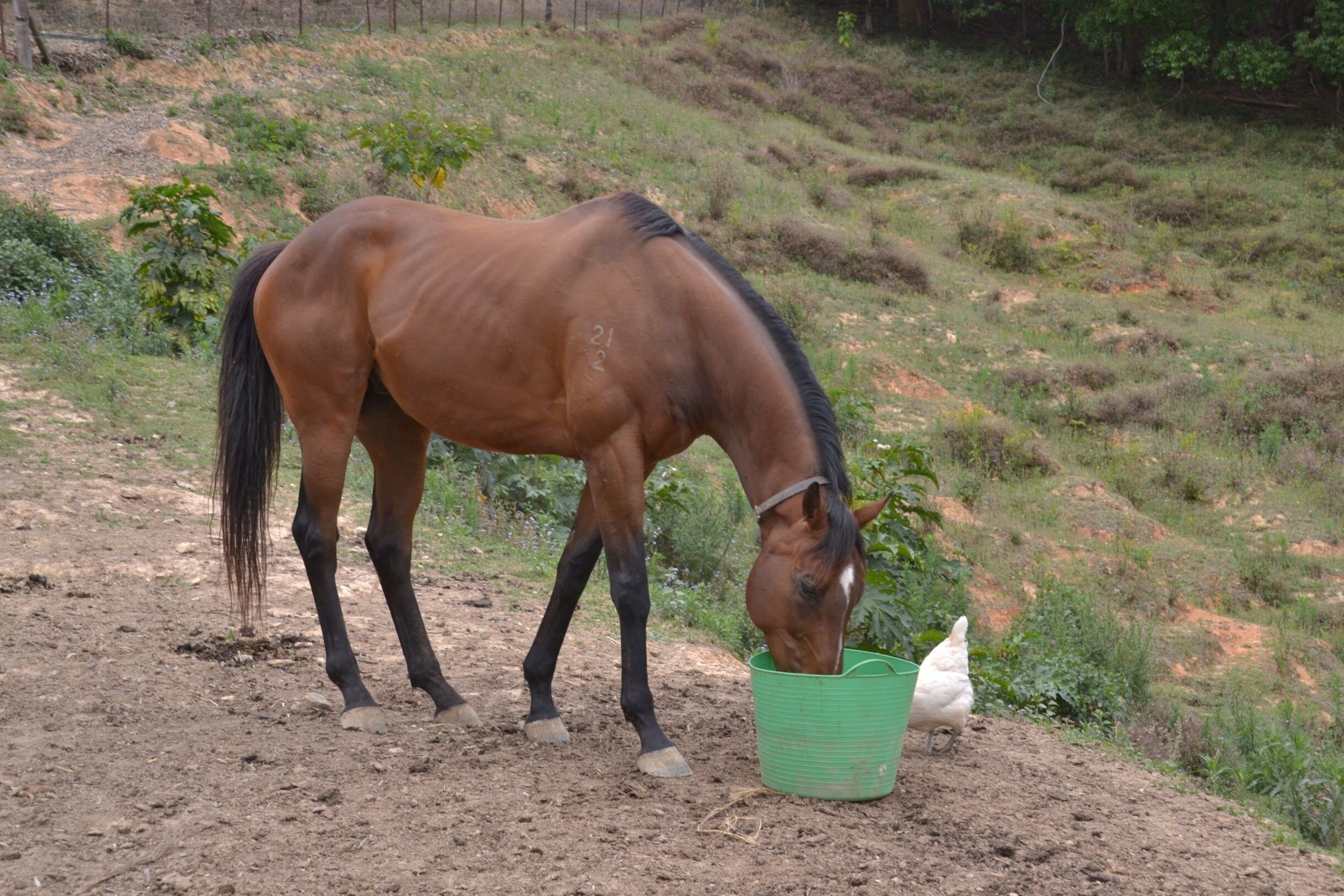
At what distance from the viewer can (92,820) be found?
10.7 ft

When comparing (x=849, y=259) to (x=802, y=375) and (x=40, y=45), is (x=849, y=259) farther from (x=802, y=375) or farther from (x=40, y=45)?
(x=802, y=375)

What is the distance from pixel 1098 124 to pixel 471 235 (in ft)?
104

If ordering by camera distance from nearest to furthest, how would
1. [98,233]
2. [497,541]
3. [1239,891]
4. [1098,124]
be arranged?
1. [1239,891]
2. [497,541]
3. [98,233]
4. [1098,124]

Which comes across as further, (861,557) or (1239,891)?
(861,557)

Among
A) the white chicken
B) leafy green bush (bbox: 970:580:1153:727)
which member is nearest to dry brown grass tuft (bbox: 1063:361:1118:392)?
leafy green bush (bbox: 970:580:1153:727)

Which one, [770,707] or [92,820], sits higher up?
[770,707]

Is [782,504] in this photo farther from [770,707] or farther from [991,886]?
[991,886]

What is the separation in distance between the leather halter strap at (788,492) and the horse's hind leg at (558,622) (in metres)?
0.76

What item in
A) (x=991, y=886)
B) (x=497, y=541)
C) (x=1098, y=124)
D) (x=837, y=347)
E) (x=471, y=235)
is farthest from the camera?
(x=1098, y=124)

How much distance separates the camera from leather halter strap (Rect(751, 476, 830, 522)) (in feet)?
12.0

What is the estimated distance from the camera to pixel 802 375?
12.5ft

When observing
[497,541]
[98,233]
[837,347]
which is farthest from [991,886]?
[837,347]

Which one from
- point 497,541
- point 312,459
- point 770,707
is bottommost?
point 497,541

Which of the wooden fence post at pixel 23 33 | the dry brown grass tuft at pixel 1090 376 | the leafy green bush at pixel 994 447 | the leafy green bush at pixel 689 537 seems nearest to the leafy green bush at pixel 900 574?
the leafy green bush at pixel 689 537
